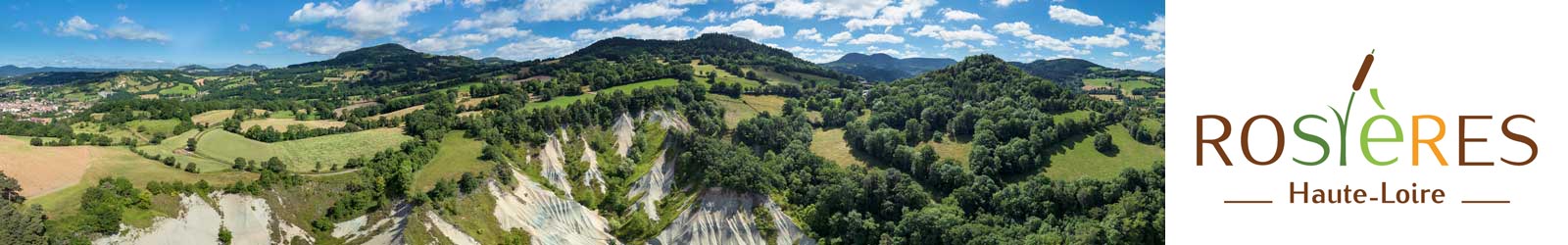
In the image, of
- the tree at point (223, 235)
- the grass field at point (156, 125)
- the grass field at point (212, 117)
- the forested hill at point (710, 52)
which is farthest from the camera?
the forested hill at point (710, 52)

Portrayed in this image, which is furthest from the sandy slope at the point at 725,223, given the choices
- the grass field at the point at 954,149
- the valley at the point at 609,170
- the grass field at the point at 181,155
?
the grass field at the point at 181,155

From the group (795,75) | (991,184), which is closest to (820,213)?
(991,184)
